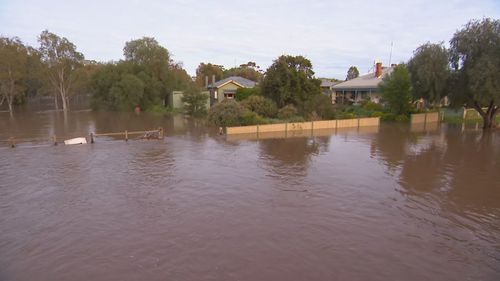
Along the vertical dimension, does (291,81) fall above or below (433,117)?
above

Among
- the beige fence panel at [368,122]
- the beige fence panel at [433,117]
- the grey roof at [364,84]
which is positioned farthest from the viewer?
the grey roof at [364,84]

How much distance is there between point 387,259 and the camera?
870cm

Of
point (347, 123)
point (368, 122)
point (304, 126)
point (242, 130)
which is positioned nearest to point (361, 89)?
point (368, 122)

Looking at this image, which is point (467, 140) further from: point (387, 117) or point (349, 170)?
point (349, 170)

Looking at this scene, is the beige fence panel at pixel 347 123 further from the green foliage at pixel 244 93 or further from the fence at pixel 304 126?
the green foliage at pixel 244 93

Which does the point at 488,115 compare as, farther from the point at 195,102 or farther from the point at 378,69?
the point at 195,102

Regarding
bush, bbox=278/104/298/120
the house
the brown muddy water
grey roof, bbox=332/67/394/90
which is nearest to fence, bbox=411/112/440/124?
the house

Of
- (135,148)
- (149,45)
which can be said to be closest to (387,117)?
(135,148)

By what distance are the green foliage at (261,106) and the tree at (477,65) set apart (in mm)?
16319

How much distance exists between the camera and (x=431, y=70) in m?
30.5

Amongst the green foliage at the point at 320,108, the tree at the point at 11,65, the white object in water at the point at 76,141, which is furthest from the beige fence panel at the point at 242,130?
the tree at the point at 11,65

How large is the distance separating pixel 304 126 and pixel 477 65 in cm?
1449

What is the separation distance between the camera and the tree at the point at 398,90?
118 feet

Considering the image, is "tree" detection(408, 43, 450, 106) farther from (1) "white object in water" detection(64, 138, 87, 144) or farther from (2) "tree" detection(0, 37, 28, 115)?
(2) "tree" detection(0, 37, 28, 115)
